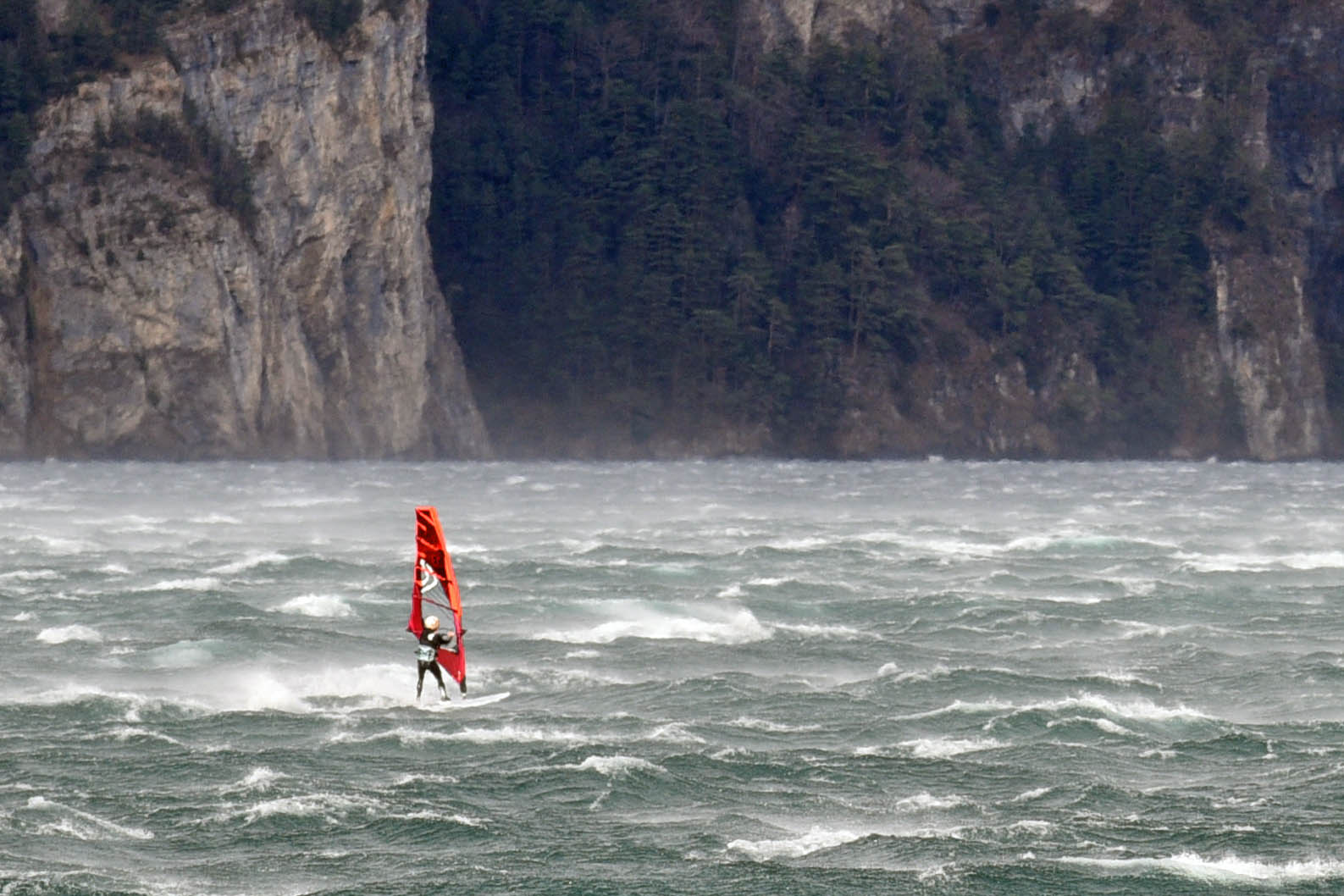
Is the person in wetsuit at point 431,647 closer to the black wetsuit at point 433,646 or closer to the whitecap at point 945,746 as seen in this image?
the black wetsuit at point 433,646

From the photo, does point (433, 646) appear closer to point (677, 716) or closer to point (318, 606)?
point (677, 716)

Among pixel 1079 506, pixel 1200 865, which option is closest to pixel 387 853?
pixel 1200 865

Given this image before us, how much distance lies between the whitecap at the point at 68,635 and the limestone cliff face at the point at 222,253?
55.0m

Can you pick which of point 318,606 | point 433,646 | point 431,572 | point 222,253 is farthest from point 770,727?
point 222,253

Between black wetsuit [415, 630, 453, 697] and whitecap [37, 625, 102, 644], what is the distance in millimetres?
8298

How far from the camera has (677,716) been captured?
32062mm

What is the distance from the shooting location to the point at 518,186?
12169 centimetres

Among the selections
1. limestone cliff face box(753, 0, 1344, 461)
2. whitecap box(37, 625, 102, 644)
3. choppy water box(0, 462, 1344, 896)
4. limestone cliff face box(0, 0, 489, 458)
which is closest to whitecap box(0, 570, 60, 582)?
choppy water box(0, 462, 1344, 896)

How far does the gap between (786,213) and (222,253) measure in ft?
127

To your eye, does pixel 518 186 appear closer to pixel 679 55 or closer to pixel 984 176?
pixel 679 55

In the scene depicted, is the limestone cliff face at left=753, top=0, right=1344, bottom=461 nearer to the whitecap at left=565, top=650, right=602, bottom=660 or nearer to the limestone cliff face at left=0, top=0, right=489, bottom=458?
the limestone cliff face at left=0, top=0, right=489, bottom=458

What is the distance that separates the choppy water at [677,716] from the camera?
24547mm

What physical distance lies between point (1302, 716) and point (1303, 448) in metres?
98.1

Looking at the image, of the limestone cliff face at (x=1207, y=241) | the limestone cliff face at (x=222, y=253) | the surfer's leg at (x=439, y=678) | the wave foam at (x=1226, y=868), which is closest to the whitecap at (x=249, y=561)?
the surfer's leg at (x=439, y=678)
